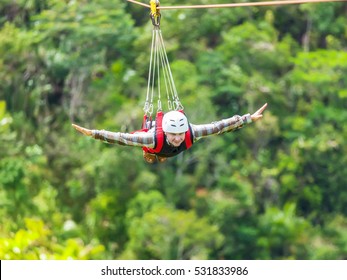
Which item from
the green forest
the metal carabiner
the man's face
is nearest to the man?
the man's face

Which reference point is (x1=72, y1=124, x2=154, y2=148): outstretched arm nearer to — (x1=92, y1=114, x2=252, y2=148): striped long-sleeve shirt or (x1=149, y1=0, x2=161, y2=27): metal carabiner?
(x1=92, y1=114, x2=252, y2=148): striped long-sleeve shirt

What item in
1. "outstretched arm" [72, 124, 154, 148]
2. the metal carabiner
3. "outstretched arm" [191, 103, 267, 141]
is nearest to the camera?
"outstretched arm" [72, 124, 154, 148]

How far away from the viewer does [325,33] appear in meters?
37.5

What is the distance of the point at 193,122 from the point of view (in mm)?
28609

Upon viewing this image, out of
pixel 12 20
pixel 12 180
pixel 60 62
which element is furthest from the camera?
pixel 12 20

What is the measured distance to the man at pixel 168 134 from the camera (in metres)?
11.1

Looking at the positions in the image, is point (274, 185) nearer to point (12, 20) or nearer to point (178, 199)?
point (178, 199)

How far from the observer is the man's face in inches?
438

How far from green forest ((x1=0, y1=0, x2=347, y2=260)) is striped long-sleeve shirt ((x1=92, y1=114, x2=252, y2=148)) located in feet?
50.8

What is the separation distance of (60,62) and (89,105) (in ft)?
4.12

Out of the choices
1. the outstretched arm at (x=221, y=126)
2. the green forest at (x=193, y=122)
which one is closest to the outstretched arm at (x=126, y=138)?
the outstretched arm at (x=221, y=126)

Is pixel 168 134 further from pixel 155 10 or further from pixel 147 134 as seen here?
pixel 155 10

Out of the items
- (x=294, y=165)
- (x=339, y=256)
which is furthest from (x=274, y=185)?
(x=339, y=256)

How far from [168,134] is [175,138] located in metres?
0.07
